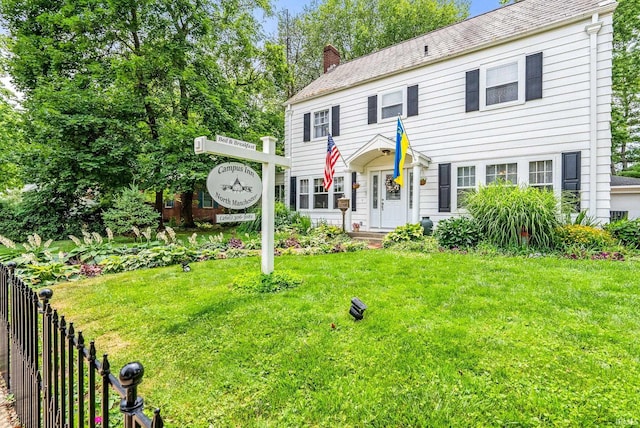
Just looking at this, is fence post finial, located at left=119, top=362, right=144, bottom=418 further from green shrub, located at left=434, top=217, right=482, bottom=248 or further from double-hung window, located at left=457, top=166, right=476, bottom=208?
double-hung window, located at left=457, top=166, right=476, bottom=208

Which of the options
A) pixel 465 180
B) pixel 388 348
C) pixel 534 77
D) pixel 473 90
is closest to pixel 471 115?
pixel 473 90

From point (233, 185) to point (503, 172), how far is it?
702cm

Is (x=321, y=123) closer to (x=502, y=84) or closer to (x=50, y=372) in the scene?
(x=502, y=84)

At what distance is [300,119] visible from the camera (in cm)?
1233

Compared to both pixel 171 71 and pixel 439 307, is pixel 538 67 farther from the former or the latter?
pixel 171 71

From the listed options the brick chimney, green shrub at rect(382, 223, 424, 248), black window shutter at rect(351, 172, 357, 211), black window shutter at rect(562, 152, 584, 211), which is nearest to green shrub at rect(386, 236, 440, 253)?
green shrub at rect(382, 223, 424, 248)

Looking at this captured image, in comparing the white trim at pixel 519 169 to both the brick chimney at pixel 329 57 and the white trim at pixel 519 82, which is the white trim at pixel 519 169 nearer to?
the white trim at pixel 519 82

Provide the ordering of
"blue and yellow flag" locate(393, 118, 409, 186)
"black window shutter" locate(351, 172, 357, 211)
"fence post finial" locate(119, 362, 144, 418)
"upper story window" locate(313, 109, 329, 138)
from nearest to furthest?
"fence post finial" locate(119, 362, 144, 418)
"blue and yellow flag" locate(393, 118, 409, 186)
"black window shutter" locate(351, 172, 357, 211)
"upper story window" locate(313, 109, 329, 138)

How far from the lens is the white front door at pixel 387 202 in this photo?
31.7 feet

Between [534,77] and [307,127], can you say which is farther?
[307,127]

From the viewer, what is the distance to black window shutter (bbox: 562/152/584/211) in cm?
695

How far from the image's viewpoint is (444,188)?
8.70 meters

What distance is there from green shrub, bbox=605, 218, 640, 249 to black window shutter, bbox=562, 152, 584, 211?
0.73 metres

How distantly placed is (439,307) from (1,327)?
159 inches
